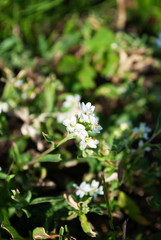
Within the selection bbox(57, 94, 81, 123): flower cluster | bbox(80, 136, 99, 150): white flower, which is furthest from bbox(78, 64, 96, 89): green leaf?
bbox(80, 136, 99, 150): white flower

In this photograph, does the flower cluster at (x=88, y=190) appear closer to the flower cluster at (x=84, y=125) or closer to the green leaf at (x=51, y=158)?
the green leaf at (x=51, y=158)

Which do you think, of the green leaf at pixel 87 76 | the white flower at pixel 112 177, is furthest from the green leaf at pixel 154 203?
the green leaf at pixel 87 76

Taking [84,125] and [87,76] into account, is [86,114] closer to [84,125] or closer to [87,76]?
[84,125]

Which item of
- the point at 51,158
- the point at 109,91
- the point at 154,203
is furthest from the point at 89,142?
the point at 109,91

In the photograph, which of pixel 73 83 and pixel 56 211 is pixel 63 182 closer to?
pixel 56 211

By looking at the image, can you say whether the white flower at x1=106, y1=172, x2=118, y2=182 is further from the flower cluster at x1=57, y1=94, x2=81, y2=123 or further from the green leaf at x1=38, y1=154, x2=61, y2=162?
the flower cluster at x1=57, y1=94, x2=81, y2=123

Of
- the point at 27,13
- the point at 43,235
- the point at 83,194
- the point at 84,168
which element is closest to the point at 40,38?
the point at 27,13

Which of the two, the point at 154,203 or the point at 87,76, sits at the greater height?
the point at 87,76
